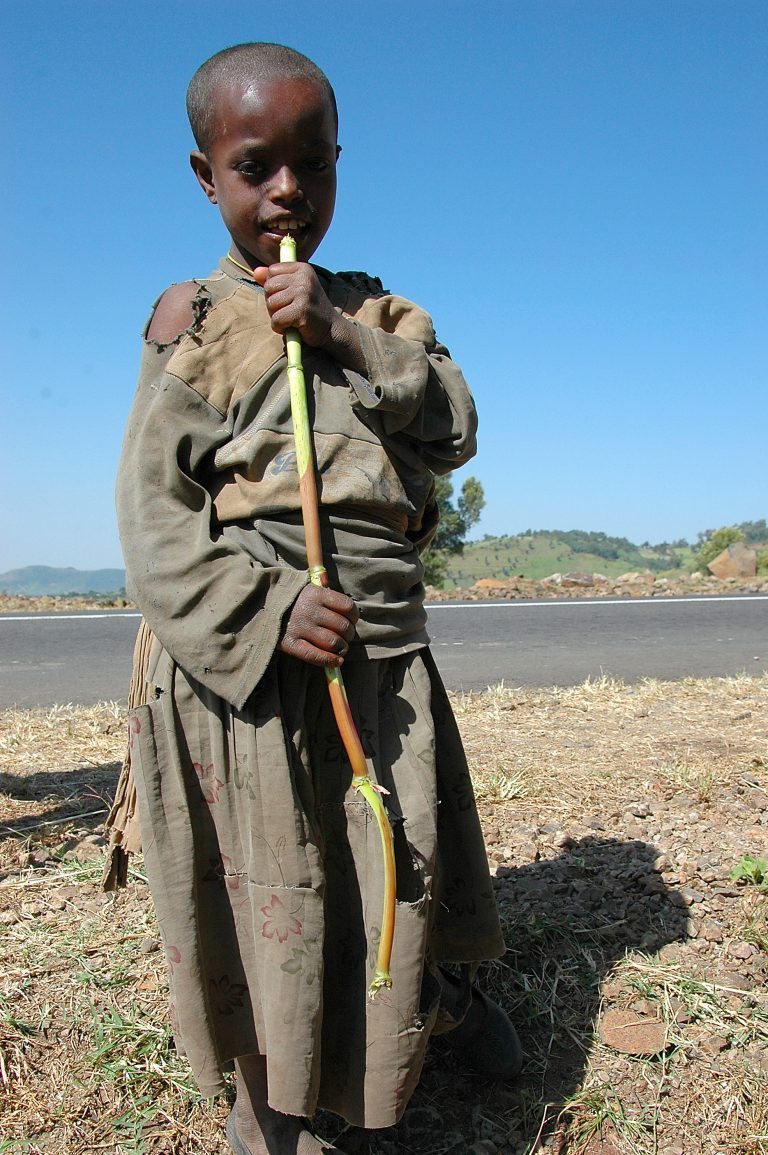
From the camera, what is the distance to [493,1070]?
2.40 m

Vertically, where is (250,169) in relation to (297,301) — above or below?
above

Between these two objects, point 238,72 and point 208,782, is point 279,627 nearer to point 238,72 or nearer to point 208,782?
point 208,782

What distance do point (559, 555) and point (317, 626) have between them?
95.0 m

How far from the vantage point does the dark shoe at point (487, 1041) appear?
240 cm

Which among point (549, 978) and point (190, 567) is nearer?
point (190, 567)

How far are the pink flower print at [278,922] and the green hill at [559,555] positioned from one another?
69.7 meters

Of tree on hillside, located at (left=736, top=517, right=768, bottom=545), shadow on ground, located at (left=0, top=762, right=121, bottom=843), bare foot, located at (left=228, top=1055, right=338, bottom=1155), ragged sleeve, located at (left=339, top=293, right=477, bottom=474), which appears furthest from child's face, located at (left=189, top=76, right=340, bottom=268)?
tree on hillside, located at (left=736, top=517, right=768, bottom=545)

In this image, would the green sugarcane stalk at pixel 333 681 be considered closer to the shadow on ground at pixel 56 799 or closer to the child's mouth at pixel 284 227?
the child's mouth at pixel 284 227

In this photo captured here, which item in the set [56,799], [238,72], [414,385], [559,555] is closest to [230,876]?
[414,385]

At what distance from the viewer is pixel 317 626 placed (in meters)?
1.78

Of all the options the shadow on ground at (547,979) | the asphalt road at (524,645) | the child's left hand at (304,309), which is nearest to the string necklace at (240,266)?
the child's left hand at (304,309)

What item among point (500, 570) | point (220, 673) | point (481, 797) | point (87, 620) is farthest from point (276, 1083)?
point (500, 570)

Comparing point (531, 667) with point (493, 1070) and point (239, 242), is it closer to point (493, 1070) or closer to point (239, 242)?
point (493, 1070)

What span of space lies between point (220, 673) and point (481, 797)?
2.31 metres
